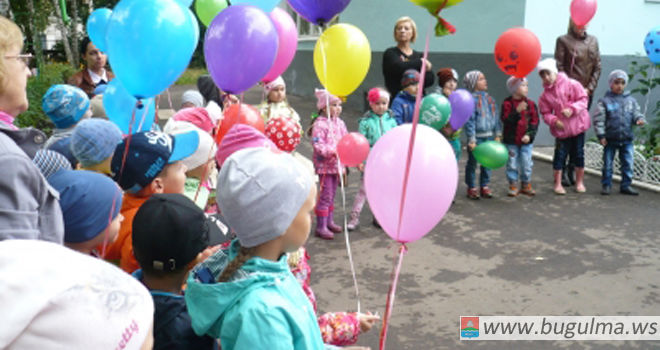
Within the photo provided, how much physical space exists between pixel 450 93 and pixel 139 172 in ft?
15.0

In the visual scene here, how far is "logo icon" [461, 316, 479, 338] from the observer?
3352mm

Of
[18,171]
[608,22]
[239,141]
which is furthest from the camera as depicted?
[608,22]

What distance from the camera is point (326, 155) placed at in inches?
198

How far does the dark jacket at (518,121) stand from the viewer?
6332 mm

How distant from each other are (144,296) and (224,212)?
0.73 metres

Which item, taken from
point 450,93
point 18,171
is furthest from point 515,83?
point 18,171

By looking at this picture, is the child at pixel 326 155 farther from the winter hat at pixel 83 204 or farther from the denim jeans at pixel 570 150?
the denim jeans at pixel 570 150

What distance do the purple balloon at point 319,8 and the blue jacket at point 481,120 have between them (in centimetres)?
352

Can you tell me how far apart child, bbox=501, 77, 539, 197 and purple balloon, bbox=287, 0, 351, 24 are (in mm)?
3832

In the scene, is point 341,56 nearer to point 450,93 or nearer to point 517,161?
point 450,93

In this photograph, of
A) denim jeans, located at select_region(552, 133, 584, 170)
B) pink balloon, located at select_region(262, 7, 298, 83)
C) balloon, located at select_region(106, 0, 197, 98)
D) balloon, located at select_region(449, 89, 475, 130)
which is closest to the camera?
balloon, located at select_region(106, 0, 197, 98)

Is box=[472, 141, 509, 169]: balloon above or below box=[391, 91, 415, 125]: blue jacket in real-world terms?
below

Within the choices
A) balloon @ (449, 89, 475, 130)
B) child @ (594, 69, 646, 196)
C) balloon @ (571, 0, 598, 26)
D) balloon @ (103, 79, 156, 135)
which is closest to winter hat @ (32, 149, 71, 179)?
balloon @ (103, 79, 156, 135)

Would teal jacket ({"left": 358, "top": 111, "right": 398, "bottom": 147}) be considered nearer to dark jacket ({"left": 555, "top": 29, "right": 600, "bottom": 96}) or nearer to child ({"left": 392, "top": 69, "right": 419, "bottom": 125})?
child ({"left": 392, "top": 69, "right": 419, "bottom": 125})
